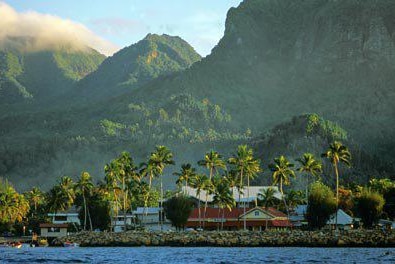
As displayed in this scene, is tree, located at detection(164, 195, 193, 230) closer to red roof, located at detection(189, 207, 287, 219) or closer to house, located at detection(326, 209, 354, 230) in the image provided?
red roof, located at detection(189, 207, 287, 219)

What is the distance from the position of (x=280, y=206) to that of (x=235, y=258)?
9310 cm

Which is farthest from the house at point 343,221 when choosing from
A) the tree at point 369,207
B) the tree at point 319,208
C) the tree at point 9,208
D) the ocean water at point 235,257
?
the tree at point 9,208

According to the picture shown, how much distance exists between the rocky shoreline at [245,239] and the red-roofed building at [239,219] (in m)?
17.6

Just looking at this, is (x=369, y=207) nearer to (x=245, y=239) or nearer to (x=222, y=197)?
(x=222, y=197)

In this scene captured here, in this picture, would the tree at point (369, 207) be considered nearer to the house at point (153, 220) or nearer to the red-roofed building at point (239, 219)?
the red-roofed building at point (239, 219)

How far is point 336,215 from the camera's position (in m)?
154

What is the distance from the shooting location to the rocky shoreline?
12925cm

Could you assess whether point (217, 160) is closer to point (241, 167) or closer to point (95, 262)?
point (241, 167)

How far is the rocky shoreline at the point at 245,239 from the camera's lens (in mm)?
129250

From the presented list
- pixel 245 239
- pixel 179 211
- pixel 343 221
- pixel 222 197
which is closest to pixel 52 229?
pixel 179 211

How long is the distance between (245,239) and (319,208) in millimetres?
23389

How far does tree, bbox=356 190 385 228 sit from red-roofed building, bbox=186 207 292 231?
19.0 m

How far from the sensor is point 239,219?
167 m

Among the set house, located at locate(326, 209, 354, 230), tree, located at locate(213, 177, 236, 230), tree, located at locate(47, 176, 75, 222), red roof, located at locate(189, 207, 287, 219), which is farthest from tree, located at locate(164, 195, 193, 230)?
tree, located at locate(47, 176, 75, 222)
